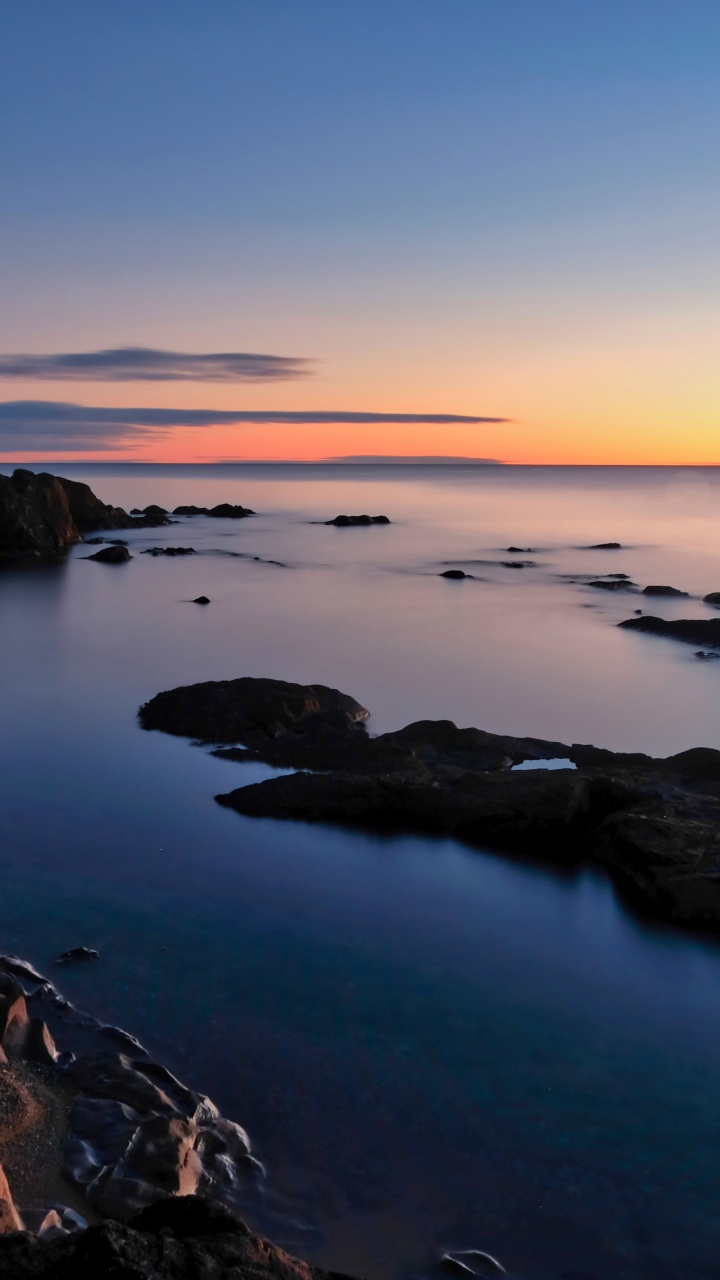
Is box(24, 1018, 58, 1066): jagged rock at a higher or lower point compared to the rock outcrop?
lower

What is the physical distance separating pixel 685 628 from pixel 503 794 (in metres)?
17.5

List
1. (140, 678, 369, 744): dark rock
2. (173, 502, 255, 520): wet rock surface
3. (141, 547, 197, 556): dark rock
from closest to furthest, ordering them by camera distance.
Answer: (140, 678, 369, 744): dark rock
(141, 547, 197, 556): dark rock
(173, 502, 255, 520): wet rock surface

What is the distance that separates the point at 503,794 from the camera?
13.0m

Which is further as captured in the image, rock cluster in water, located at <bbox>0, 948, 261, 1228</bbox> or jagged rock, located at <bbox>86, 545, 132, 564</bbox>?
jagged rock, located at <bbox>86, 545, 132, 564</bbox>

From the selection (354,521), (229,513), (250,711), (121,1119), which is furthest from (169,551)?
(121,1119)

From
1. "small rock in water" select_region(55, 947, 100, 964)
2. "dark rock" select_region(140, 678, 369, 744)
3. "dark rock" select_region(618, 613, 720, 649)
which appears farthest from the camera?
"dark rock" select_region(618, 613, 720, 649)

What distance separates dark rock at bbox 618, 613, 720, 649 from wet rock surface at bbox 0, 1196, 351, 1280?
2471 centimetres

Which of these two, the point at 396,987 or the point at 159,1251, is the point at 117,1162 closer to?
the point at 159,1251

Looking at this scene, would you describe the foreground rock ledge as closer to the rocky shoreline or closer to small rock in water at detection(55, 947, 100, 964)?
small rock in water at detection(55, 947, 100, 964)

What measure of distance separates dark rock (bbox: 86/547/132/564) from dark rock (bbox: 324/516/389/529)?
30275 mm

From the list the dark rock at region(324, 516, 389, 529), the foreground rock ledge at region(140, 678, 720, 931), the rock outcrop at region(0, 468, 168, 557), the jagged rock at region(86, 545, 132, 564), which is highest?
the dark rock at region(324, 516, 389, 529)

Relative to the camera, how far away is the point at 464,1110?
7.40 m

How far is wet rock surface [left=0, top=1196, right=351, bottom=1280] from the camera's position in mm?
3586

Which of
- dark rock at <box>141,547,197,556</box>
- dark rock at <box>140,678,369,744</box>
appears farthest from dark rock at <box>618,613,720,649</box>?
dark rock at <box>141,547,197,556</box>
